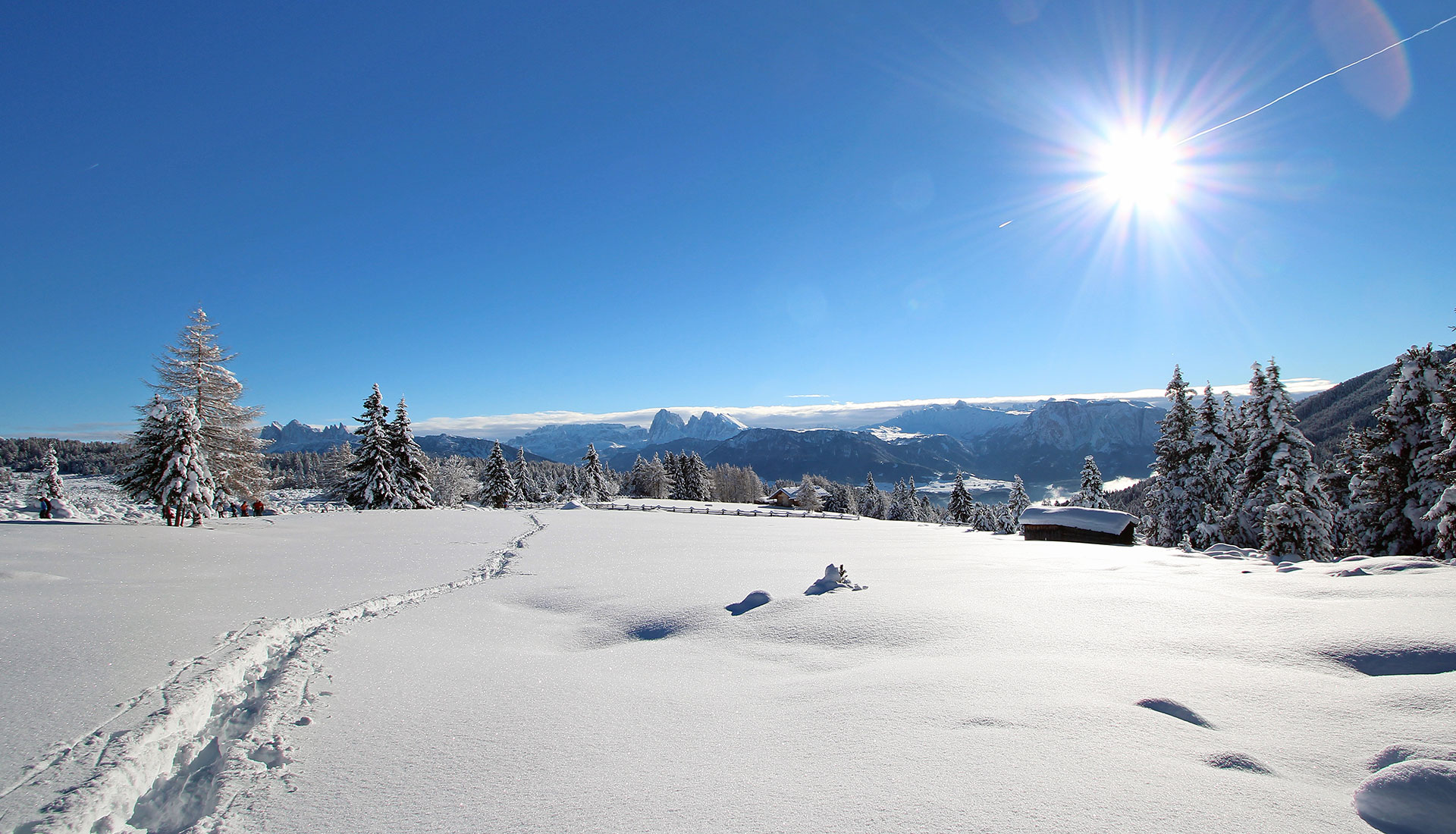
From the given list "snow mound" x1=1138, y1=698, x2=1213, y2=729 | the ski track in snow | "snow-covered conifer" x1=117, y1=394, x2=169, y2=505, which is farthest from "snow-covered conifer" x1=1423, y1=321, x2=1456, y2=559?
"snow-covered conifer" x1=117, y1=394, x2=169, y2=505

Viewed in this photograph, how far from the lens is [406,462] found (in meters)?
39.0

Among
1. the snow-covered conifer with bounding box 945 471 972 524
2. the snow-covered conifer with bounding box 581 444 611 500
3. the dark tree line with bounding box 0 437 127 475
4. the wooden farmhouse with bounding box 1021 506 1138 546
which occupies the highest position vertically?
the dark tree line with bounding box 0 437 127 475

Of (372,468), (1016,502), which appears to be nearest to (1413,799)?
(372,468)

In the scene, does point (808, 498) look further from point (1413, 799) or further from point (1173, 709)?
point (1413, 799)

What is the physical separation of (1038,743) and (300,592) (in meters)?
11.6

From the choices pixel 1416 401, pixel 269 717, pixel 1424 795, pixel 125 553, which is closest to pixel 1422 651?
pixel 1424 795

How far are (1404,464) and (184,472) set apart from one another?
4668 cm

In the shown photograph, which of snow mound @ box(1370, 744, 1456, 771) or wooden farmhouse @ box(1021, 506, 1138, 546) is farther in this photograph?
wooden farmhouse @ box(1021, 506, 1138, 546)

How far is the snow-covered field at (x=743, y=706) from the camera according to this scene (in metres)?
3.14

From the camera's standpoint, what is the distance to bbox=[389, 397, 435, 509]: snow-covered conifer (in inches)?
1507

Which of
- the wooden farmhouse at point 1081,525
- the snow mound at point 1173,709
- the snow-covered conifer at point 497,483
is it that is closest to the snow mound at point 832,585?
the snow mound at point 1173,709

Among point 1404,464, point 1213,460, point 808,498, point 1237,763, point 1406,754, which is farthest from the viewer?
point 808,498

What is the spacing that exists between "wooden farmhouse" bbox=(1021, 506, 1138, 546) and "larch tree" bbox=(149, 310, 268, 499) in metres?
43.4

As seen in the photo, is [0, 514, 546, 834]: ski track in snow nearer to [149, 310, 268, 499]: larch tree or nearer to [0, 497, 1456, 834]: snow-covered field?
[0, 497, 1456, 834]: snow-covered field
